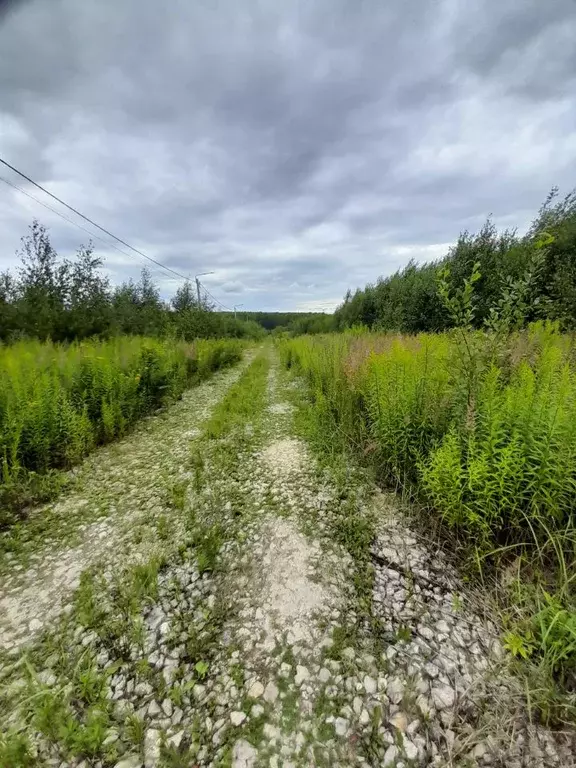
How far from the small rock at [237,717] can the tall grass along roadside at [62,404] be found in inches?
114

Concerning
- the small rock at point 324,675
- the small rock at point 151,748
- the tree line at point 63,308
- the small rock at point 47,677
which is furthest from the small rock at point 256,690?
the tree line at point 63,308

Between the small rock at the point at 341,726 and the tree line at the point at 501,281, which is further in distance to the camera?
the tree line at the point at 501,281

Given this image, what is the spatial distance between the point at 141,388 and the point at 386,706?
6.59 metres

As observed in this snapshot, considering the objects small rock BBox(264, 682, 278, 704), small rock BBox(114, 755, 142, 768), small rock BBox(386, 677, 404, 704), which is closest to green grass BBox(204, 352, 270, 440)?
small rock BBox(264, 682, 278, 704)

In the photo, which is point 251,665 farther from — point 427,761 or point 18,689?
point 18,689

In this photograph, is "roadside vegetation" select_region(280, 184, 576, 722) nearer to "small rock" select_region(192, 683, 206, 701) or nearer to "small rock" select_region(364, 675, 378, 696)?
"small rock" select_region(364, 675, 378, 696)

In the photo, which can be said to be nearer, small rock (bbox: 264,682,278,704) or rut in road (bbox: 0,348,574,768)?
rut in road (bbox: 0,348,574,768)

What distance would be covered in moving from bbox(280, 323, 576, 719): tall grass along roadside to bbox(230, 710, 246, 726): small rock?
1.38 metres

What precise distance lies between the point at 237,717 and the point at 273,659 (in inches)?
12.2

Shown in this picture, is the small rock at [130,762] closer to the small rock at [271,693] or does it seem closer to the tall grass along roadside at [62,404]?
the small rock at [271,693]

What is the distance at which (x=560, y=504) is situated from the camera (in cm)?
207

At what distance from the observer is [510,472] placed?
2.01 meters

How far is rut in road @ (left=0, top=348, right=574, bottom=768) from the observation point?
1.35m

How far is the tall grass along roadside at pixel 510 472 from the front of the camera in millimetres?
1612
